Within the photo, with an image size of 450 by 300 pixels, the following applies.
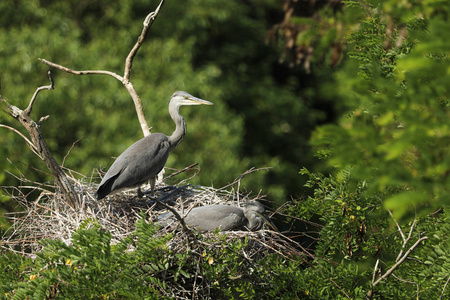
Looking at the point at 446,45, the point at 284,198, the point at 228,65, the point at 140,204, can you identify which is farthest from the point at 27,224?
the point at 228,65

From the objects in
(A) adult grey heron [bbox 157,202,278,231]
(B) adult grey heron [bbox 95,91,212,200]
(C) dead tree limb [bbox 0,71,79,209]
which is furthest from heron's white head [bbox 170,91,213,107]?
(C) dead tree limb [bbox 0,71,79,209]

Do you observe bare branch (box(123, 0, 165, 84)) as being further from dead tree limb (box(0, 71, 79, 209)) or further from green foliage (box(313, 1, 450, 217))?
green foliage (box(313, 1, 450, 217))

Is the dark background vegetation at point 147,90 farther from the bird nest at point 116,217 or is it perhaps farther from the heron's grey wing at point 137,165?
the bird nest at point 116,217

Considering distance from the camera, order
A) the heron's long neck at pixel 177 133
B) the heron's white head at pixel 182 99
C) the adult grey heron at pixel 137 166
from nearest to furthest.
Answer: the adult grey heron at pixel 137 166
the heron's long neck at pixel 177 133
the heron's white head at pixel 182 99

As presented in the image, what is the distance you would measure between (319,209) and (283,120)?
1217 centimetres

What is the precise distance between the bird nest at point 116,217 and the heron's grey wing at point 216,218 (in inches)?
5.8

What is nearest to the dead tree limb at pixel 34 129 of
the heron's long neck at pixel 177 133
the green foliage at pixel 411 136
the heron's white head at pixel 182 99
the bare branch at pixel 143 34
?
the bare branch at pixel 143 34

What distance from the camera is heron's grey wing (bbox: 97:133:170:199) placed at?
5125 millimetres

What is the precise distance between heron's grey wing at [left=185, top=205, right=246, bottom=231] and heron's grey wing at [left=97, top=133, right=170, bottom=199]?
77cm

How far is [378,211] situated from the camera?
12.7 feet

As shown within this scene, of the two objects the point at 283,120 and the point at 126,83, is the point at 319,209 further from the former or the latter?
the point at 283,120

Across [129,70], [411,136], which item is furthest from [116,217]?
[411,136]

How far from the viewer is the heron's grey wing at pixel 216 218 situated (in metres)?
4.54

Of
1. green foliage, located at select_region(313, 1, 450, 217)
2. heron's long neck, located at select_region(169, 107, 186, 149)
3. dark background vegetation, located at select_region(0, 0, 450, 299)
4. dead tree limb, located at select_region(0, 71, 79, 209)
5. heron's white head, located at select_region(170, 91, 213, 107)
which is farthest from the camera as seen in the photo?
heron's white head, located at select_region(170, 91, 213, 107)
